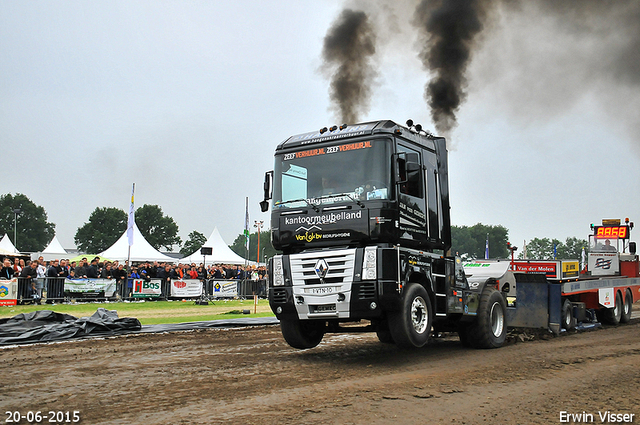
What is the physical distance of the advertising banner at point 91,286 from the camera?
22969 millimetres

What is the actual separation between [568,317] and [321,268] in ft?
24.3

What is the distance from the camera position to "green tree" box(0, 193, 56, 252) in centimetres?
12662

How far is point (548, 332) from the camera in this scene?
1239cm

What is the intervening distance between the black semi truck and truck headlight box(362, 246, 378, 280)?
14 mm

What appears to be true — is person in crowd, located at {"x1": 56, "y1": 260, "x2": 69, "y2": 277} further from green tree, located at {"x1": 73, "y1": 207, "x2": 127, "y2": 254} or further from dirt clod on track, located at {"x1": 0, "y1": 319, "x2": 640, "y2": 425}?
green tree, located at {"x1": 73, "y1": 207, "x2": 127, "y2": 254}

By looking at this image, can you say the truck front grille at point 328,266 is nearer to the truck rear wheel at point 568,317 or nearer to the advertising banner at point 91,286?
the truck rear wheel at point 568,317

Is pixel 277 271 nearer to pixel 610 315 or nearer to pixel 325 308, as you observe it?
pixel 325 308

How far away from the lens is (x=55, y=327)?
1186 cm

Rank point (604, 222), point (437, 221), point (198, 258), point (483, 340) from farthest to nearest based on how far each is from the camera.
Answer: point (198, 258), point (604, 222), point (483, 340), point (437, 221)

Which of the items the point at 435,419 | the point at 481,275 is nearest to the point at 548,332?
the point at 481,275

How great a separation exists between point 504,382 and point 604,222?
15866 mm

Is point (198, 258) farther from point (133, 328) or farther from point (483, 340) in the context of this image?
point (483, 340)

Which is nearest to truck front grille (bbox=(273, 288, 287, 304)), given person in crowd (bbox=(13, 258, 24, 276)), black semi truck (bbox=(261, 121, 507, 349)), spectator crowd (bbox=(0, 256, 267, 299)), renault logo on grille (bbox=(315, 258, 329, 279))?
black semi truck (bbox=(261, 121, 507, 349))

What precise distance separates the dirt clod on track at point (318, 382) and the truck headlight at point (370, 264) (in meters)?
1.31
